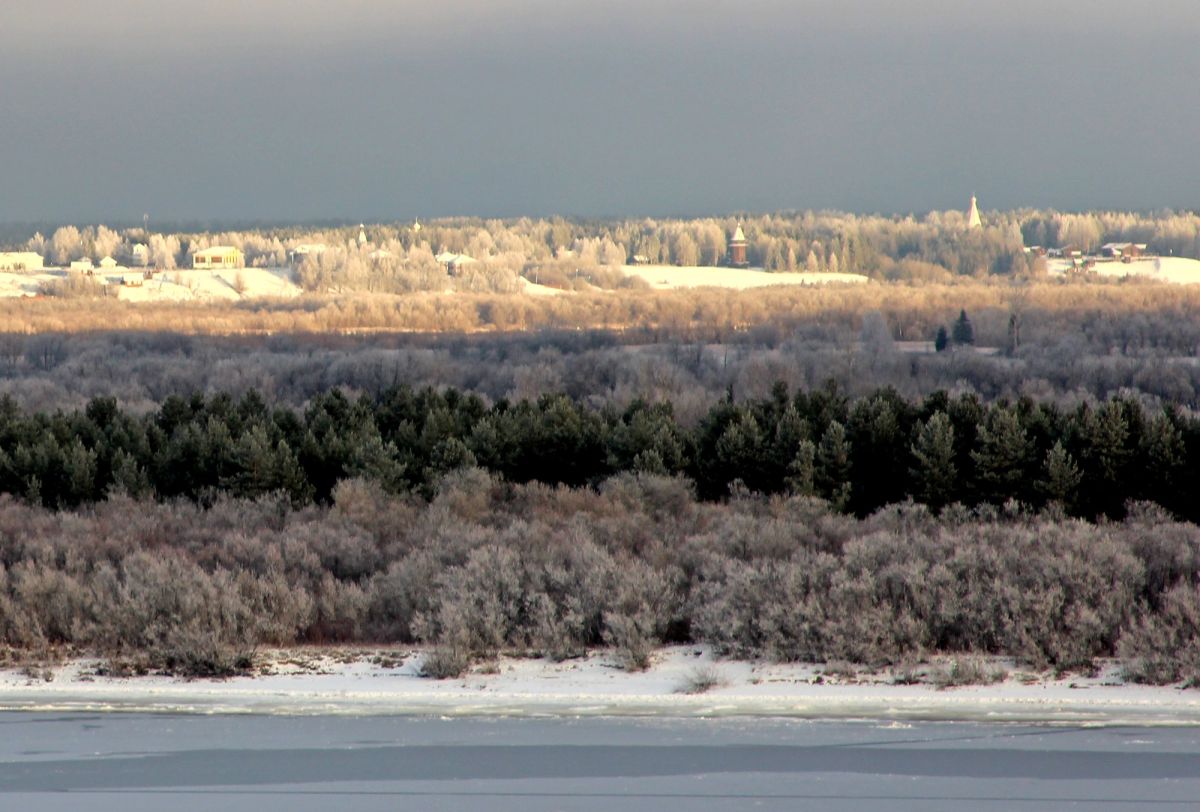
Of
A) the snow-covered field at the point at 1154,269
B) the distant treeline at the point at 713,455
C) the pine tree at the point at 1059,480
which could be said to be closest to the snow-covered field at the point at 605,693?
the distant treeline at the point at 713,455

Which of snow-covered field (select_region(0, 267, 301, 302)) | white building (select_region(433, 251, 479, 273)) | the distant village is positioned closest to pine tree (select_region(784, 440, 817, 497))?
snow-covered field (select_region(0, 267, 301, 302))

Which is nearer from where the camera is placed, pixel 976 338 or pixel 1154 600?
pixel 1154 600

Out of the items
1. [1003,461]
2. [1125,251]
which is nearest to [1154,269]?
[1125,251]

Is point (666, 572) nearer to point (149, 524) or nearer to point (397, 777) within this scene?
point (397, 777)

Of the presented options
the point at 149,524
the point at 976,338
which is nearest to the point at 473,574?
the point at 149,524

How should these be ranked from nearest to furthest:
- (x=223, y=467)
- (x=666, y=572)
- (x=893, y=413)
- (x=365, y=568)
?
(x=666, y=572)
(x=365, y=568)
(x=223, y=467)
(x=893, y=413)

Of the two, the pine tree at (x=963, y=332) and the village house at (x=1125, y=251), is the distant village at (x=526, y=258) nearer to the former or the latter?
the village house at (x=1125, y=251)

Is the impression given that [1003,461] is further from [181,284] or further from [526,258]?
[526,258]
